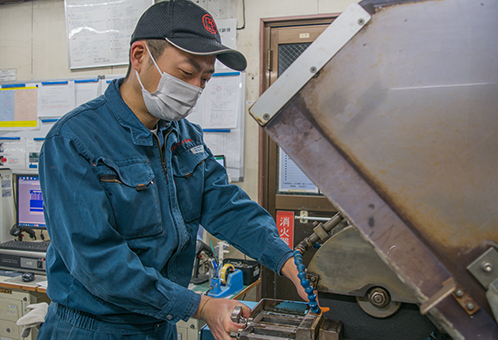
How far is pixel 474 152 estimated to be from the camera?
54 cm

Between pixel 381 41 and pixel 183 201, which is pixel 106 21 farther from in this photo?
pixel 381 41

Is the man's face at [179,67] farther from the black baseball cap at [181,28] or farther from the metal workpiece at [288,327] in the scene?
the metal workpiece at [288,327]

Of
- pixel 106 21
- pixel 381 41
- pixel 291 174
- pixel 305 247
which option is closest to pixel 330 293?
pixel 305 247

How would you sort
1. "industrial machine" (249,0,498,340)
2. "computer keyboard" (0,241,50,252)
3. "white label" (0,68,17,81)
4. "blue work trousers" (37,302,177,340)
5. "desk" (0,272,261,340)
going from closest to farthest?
"industrial machine" (249,0,498,340) < "blue work trousers" (37,302,177,340) < "desk" (0,272,261,340) < "computer keyboard" (0,241,50,252) < "white label" (0,68,17,81)

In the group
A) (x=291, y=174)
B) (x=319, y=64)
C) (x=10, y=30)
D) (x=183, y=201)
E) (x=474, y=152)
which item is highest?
(x=10, y=30)

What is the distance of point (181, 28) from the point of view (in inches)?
38.5

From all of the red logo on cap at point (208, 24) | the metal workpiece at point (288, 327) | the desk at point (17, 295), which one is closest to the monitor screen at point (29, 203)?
the desk at point (17, 295)

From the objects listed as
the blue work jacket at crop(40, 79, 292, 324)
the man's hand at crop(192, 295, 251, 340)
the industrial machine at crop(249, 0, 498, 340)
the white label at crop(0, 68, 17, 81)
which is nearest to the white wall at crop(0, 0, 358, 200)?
the white label at crop(0, 68, 17, 81)

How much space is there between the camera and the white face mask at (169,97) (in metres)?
1.05

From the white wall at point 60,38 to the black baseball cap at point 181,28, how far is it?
1515 mm

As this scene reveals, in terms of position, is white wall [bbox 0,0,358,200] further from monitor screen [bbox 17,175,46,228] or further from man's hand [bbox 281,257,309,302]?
man's hand [bbox 281,257,309,302]

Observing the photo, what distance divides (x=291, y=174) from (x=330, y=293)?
68.1 inches

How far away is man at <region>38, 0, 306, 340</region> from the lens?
0.86 m

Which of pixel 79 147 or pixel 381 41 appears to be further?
pixel 79 147
